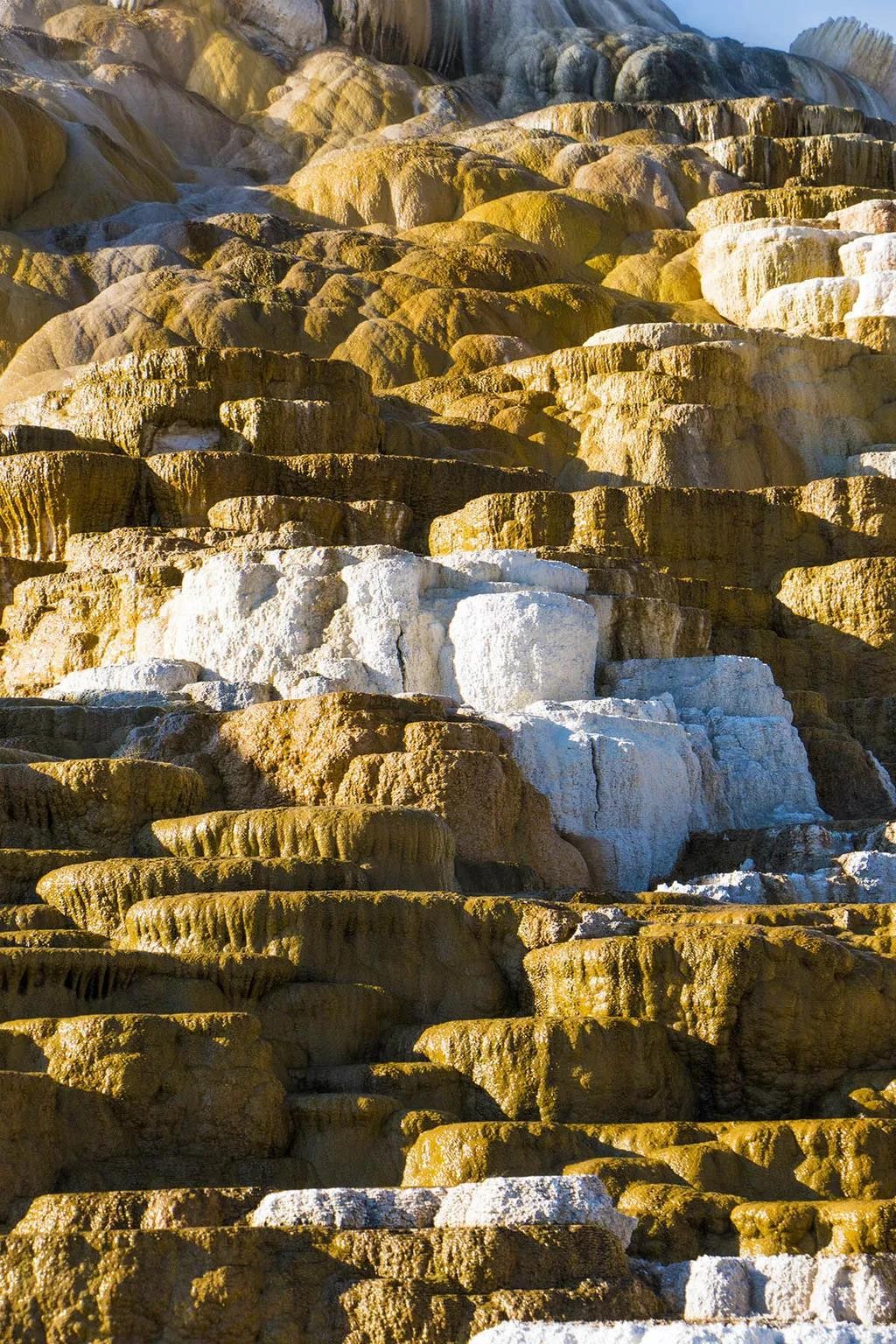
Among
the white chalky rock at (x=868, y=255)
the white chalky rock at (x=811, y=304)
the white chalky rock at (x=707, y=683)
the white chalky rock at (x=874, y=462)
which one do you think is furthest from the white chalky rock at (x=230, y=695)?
the white chalky rock at (x=868, y=255)

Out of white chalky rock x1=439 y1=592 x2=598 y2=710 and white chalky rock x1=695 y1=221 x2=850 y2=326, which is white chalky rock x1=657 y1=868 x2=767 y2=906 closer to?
white chalky rock x1=439 y1=592 x2=598 y2=710

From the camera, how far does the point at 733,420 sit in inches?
1286

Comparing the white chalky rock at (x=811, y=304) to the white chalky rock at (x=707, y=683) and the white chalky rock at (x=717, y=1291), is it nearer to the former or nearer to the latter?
the white chalky rock at (x=707, y=683)

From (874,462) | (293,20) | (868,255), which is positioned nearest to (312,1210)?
(874,462)

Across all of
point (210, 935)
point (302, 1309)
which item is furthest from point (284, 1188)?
point (210, 935)

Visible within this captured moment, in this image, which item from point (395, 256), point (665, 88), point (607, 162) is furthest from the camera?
point (665, 88)

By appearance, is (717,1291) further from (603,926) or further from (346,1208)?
(603,926)

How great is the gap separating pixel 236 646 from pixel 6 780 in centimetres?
598

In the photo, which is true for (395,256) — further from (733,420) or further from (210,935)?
(210,935)

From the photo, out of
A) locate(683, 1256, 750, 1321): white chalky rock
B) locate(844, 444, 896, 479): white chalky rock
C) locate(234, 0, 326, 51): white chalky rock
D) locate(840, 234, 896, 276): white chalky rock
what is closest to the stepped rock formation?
locate(683, 1256, 750, 1321): white chalky rock

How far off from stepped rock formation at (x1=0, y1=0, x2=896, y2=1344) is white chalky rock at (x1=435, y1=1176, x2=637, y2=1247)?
3 cm

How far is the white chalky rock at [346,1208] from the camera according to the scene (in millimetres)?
10016

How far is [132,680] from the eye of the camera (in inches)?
867

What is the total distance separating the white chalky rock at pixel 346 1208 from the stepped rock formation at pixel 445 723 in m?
0.03
